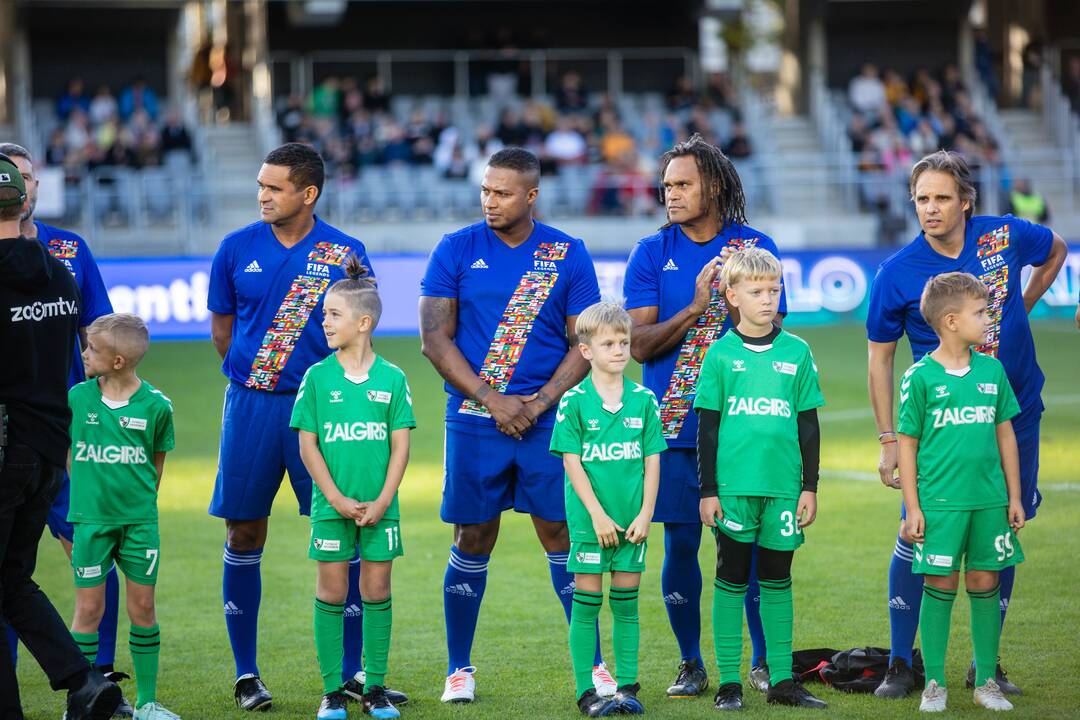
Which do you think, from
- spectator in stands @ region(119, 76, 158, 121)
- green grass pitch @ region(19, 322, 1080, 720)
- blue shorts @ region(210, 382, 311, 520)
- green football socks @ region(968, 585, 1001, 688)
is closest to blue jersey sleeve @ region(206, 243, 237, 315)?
blue shorts @ region(210, 382, 311, 520)

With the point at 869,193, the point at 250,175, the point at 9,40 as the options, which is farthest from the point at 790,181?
Result: the point at 9,40

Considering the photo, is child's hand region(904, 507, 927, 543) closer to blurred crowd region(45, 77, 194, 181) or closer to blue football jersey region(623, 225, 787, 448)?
blue football jersey region(623, 225, 787, 448)

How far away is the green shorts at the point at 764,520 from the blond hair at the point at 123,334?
2.42 m

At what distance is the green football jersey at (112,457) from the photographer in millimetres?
5758

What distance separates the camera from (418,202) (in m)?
24.4

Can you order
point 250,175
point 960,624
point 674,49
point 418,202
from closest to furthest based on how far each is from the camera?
point 960,624
point 418,202
point 250,175
point 674,49

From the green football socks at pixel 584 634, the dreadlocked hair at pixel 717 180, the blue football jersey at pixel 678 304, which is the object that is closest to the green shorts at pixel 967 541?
the blue football jersey at pixel 678 304

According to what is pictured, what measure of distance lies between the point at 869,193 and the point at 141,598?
67.7 ft

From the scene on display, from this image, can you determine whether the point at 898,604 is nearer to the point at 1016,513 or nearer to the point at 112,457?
the point at 1016,513

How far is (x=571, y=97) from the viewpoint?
27.0 m

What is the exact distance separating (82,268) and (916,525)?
3712mm

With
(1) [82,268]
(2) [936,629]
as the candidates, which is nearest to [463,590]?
(2) [936,629]

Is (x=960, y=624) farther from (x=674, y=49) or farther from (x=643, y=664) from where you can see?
(x=674, y=49)

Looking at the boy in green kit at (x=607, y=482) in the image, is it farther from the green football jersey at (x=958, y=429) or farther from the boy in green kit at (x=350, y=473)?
the green football jersey at (x=958, y=429)
